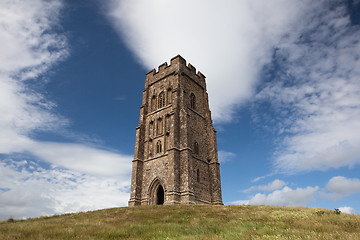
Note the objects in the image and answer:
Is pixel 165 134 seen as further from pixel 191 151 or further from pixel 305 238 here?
pixel 305 238

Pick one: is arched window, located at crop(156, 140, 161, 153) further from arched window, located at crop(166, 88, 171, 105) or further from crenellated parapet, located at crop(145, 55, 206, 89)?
crenellated parapet, located at crop(145, 55, 206, 89)

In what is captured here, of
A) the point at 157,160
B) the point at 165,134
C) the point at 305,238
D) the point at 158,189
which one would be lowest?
the point at 305,238

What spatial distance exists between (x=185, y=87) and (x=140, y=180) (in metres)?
13.5

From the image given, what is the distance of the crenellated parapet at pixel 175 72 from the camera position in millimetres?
31500

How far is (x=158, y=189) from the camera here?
2733 cm

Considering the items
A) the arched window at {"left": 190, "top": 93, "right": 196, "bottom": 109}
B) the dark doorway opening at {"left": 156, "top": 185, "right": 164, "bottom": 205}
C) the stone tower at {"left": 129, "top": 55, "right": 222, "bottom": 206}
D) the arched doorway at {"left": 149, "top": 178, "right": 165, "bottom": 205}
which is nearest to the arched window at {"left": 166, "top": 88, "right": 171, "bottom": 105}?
the stone tower at {"left": 129, "top": 55, "right": 222, "bottom": 206}

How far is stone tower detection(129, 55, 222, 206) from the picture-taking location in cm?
2522

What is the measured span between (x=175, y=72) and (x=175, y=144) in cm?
1059

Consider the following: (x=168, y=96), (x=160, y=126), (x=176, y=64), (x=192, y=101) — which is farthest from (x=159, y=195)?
(x=176, y=64)

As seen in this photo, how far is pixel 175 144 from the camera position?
26.1m

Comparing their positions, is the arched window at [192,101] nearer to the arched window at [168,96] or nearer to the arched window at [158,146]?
the arched window at [168,96]

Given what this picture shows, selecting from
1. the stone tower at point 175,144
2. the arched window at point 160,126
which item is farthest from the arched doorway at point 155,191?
the arched window at point 160,126

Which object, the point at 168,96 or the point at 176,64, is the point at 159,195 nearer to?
the point at 168,96

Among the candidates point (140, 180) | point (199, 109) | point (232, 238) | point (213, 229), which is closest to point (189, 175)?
point (140, 180)
